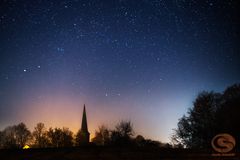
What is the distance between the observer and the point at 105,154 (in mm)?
15023

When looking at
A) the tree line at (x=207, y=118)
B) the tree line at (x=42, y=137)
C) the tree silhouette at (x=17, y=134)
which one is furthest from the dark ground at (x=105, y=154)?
the tree silhouette at (x=17, y=134)

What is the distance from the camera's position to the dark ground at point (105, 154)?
1439 cm

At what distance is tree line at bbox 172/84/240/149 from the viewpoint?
3669cm

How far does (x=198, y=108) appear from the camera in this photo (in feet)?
146

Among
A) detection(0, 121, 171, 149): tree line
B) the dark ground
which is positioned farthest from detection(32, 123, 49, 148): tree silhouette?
the dark ground

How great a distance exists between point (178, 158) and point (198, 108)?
31749 millimetres

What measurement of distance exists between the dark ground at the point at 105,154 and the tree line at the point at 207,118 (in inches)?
873

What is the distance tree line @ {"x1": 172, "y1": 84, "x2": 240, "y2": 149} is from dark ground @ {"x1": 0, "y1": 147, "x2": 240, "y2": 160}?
22.2 m

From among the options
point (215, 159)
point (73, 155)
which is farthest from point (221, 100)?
point (73, 155)

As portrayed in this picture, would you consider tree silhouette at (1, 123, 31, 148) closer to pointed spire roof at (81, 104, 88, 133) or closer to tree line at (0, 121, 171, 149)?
tree line at (0, 121, 171, 149)

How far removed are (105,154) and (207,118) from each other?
3181 cm

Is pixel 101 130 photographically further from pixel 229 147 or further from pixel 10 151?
pixel 229 147

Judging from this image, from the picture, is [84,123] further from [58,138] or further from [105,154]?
[105,154]

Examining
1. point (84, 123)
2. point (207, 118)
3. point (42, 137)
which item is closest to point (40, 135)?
point (42, 137)
